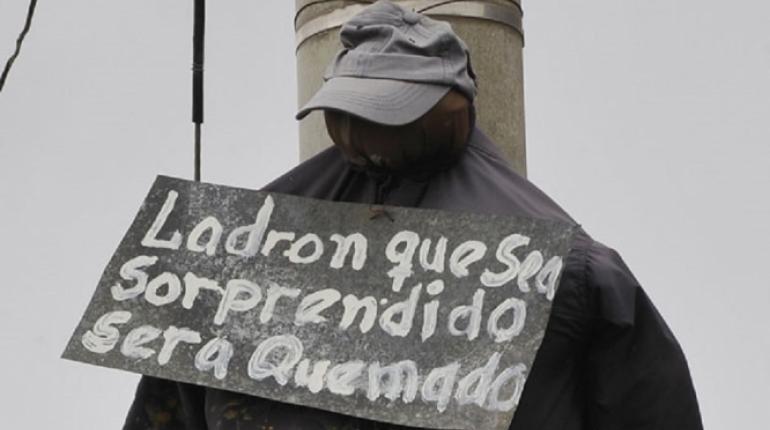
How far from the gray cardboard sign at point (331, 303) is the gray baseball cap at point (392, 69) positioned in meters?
0.20

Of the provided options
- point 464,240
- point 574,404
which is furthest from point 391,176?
point 574,404

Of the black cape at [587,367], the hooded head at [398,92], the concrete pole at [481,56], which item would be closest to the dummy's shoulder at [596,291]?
the black cape at [587,367]

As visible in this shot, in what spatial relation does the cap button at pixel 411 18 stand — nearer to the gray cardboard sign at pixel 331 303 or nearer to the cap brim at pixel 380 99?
the cap brim at pixel 380 99

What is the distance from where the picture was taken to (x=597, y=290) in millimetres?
4527

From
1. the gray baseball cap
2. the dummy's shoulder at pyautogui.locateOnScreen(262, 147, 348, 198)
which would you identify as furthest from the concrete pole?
the gray baseball cap

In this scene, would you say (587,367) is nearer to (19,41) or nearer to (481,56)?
(481,56)

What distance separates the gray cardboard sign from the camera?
14.6 ft

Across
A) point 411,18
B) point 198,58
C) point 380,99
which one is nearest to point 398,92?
point 380,99

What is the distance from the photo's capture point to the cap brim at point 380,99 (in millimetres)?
4500

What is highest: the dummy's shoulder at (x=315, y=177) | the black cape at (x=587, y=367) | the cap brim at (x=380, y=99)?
the cap brim at (x=380, y=99)

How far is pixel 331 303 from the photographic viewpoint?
181 inches

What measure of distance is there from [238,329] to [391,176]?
0.36 meters

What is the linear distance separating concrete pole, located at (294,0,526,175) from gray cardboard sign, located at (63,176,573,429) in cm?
94

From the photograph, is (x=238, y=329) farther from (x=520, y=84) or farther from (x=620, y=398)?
(x=520, y=84)
